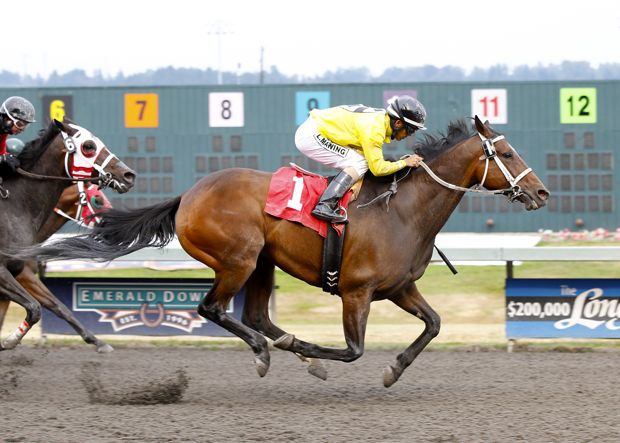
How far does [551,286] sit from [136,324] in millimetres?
3895

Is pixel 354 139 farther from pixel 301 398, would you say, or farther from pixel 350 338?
pixel 301 398

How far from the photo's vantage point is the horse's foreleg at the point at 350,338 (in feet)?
21.2

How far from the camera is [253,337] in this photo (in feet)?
21.9

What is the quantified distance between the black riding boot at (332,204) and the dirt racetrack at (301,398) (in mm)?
1191

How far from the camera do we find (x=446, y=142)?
22.8ft

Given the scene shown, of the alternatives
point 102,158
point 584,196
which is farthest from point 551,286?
point 584,196

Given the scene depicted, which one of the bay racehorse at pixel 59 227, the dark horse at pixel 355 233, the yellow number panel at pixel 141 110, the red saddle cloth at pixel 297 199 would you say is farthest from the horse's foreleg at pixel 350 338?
the yellow number panel at pixel 141 110

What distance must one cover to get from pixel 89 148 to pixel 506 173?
306cm

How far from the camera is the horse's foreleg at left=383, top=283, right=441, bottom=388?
6742 mm

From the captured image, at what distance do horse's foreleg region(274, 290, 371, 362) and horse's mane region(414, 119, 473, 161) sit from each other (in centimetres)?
111

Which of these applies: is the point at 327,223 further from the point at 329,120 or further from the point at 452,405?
the point at 452,405

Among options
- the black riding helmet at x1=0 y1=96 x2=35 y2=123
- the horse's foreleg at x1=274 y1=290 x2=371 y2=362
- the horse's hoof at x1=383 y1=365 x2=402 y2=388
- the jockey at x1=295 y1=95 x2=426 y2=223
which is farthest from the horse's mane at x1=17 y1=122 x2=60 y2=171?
the horse's hoof at x1=383 y1=365 x2=402 y2=388

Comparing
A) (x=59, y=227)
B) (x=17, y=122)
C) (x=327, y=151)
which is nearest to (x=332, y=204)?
(x=327, y=151)

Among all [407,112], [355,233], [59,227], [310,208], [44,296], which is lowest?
[44,296]
